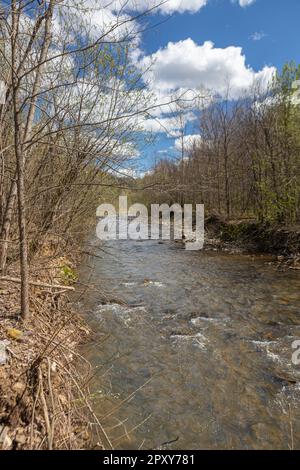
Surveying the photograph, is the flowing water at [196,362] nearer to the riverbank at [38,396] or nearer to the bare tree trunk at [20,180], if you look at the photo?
the riverbank at [38,396]

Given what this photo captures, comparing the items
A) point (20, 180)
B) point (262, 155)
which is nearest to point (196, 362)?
point (20, 180)

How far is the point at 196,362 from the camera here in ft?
14.3

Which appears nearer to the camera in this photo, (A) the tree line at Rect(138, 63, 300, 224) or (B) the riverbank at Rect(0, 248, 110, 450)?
(B) the riverbank at Rect(0, 248, 110, 450)

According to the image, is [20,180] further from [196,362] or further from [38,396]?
[196,362]

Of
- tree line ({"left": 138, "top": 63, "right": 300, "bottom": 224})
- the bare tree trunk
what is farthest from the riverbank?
tree line ({"left": 138, "top": 63, "right": 300, "bottom": 224})

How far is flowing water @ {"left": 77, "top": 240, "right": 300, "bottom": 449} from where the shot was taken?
3125mm

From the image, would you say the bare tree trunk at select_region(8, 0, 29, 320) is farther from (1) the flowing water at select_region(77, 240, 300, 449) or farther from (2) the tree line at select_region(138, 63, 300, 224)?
(2) the tree line at select_region(138, 63, 300, 224)

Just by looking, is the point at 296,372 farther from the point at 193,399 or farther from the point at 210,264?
the point at 210,264

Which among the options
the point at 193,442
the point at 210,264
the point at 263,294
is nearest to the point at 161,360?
the point at 193,442

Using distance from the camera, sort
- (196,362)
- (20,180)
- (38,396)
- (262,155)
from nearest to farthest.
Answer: (38,396) < (20,180) < (196,362) < (262,155)

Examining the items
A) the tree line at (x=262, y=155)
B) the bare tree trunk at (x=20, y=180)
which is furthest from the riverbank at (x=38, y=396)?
the tree line at (x=262, y=155)

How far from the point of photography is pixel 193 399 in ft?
11.8

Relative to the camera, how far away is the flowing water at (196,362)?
3125mm

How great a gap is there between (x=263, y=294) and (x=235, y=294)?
0.65 m
